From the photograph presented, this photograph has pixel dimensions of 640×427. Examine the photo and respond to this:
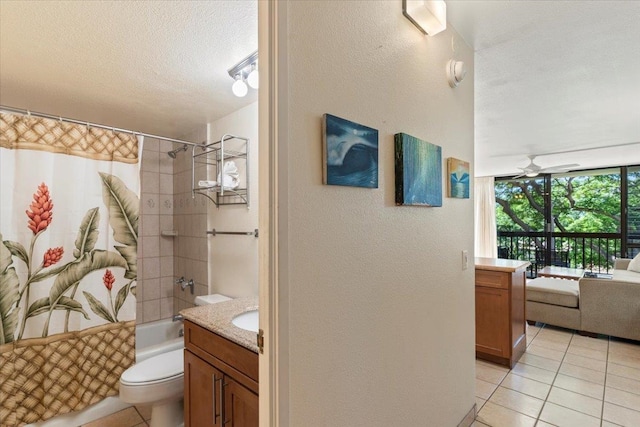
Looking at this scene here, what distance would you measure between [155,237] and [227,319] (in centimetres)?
218

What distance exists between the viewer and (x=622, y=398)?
2.12 m

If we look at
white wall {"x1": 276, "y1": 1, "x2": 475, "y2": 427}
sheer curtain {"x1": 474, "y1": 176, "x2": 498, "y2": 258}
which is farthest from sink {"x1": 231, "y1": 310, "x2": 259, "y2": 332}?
sheer curtain {"x1": 474, "y1": 176, "x2": 498, "y2": 258}

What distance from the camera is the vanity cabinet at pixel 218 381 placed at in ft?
3.85

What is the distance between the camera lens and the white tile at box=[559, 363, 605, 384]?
2.39 meters

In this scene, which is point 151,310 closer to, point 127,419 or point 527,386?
point 127,419

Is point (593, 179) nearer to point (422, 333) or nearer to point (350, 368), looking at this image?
point (422, 333)

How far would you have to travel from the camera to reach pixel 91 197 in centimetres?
211

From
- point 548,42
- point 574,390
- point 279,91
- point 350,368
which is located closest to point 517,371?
point 574,390

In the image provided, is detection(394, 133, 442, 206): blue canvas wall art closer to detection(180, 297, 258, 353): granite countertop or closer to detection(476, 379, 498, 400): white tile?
detection(180, 297, 258, 353): granite countertop

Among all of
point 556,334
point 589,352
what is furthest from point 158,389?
point 556,334

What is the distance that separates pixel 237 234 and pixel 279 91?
1795 millimetres

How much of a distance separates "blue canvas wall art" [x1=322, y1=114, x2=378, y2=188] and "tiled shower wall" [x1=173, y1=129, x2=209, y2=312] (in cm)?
200

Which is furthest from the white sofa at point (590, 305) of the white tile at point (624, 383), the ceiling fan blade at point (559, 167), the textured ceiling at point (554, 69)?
the ceiling fan blade at point (559, 167)

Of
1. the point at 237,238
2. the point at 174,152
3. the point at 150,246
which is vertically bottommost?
the point at 150,246
